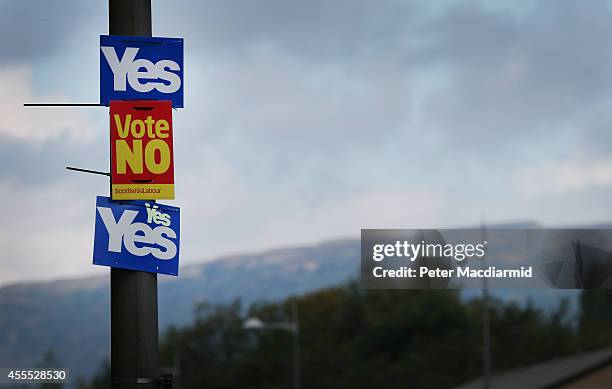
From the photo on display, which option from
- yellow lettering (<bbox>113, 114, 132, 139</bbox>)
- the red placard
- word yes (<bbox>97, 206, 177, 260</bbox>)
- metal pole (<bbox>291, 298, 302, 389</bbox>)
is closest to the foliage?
metal pole (<bbox>291, 298, 302, 389</bbox>)

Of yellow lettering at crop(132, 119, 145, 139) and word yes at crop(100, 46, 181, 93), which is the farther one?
word yes at crop(100, 46, 181, 93)

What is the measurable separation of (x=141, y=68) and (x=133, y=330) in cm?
205

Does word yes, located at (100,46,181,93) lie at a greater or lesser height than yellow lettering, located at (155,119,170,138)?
greater

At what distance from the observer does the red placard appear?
8945mm

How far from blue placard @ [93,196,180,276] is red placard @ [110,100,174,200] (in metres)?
0.10

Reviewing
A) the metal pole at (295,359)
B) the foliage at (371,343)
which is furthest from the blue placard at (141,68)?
the foliage at (371,343)

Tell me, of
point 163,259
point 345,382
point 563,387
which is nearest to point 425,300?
point 345,382

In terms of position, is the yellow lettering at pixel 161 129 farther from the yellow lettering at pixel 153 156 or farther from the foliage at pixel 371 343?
the foliage at pixel 371 343

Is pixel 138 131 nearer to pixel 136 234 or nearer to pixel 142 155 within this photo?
pixel 142 155

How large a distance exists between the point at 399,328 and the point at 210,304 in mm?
31968

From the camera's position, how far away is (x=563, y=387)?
217 ft

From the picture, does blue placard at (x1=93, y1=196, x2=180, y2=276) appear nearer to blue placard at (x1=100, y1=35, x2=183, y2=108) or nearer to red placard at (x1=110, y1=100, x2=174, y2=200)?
red placard at (x1=110, y1=100, x2=174, y2=200)

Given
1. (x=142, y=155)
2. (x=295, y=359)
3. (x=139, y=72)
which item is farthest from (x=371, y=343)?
(x=142, y=155)

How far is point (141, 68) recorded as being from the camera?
9172 mm
